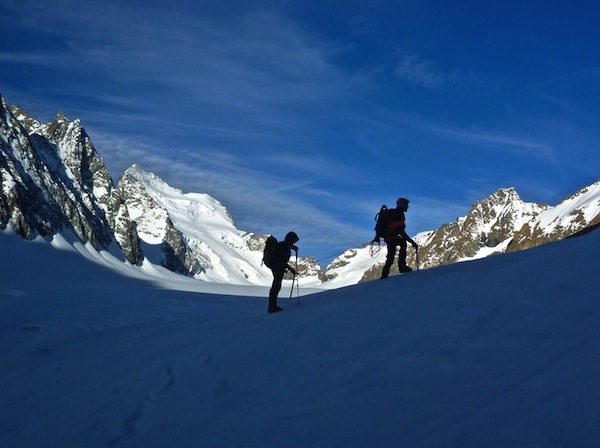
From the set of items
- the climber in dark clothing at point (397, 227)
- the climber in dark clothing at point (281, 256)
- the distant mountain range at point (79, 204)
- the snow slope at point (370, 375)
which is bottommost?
the snow slope at point (370, 375)

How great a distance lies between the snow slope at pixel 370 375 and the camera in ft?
15.0

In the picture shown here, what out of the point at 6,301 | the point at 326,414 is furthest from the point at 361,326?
the point at 6,301

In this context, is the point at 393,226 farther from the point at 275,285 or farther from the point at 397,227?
the point at 275,285

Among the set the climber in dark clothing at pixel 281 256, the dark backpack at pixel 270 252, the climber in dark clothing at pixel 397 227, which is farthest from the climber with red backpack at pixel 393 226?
the dark backpack at pixel 270 252

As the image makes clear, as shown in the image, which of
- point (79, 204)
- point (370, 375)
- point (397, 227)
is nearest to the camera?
point (370, 375)

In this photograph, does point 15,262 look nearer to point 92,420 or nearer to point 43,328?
point 43,328

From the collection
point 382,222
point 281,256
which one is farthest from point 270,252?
point 382,222

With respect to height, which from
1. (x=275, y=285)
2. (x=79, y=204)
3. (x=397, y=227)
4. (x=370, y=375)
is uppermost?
(x=79, y=204)

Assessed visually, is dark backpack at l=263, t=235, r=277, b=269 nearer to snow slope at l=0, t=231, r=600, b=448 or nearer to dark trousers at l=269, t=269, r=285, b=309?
dark trousers at l=269, t=269, r=285, b=309

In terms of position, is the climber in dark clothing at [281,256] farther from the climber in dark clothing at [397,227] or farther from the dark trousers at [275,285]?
the climber in dark clothing at [397,227]

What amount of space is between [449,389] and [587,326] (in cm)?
159

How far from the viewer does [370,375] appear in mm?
6195

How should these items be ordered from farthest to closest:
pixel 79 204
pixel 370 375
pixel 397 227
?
pixel 79 204
pixel 397 227
pixel 370 375

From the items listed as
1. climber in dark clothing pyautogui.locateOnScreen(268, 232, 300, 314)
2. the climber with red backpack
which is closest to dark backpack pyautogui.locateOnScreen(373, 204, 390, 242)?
the climber with red backpack
